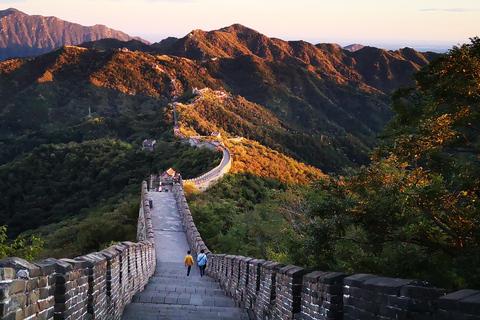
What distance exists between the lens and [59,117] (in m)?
114

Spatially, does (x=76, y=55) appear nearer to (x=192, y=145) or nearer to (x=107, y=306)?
(x=192, y=145)

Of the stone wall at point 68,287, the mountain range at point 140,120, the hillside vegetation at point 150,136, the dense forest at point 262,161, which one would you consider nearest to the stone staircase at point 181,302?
the stone wall at point 68,287

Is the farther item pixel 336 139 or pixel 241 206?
pixel 336 139

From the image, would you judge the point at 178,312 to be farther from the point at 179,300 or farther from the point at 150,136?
the point at 150,136

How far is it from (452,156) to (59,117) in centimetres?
11210

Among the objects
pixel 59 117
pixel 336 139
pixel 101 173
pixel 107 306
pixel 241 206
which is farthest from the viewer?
pixel 59 117

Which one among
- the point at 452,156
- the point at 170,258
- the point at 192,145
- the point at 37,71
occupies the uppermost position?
the point at 37,71

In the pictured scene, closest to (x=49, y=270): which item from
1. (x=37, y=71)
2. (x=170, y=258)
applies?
(x=170, y=258)

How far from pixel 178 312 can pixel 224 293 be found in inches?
166

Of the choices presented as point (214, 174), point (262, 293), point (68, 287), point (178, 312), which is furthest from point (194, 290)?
point (214, 174)

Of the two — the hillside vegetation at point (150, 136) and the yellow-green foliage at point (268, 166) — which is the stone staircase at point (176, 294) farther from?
the yellow-green foliage at point (268, 166)

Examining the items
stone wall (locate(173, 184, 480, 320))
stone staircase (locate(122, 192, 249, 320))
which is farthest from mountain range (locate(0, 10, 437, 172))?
stone wall (locate(173, 184, 480, 320))

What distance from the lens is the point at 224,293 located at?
13.5 meters

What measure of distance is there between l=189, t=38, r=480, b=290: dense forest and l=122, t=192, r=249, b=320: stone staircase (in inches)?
76.7
